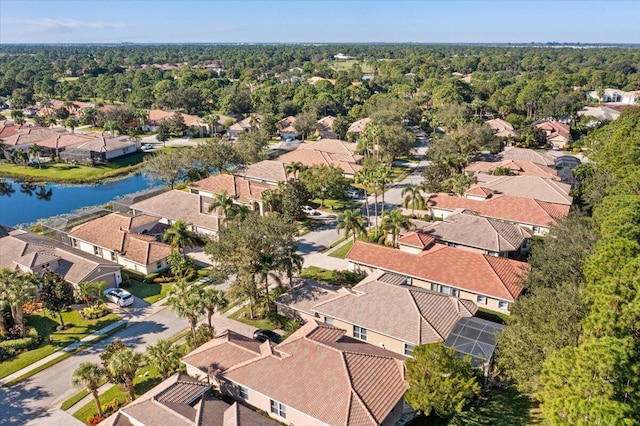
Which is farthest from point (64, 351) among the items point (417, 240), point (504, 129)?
point (504, 129)

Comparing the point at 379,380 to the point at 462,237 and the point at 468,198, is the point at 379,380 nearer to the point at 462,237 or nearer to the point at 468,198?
the point at 462,237

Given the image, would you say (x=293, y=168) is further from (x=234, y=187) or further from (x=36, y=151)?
(x=36, y=151)

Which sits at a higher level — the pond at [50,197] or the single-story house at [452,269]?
the single-story house at [452,269]

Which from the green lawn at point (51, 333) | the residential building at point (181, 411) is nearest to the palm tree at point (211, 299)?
the residential building at point (181, 411)

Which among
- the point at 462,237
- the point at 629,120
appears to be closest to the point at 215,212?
the point at 462,237

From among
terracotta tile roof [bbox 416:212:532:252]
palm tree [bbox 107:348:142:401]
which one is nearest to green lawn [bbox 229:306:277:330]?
palm tree [bbox 107:348:142:401]

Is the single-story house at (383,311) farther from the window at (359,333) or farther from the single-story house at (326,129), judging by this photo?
the single-story house at (326,129)

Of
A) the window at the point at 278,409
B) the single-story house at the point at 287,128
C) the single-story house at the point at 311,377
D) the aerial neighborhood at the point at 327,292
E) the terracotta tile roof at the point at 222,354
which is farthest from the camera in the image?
the single-story house at the point at 287,128
